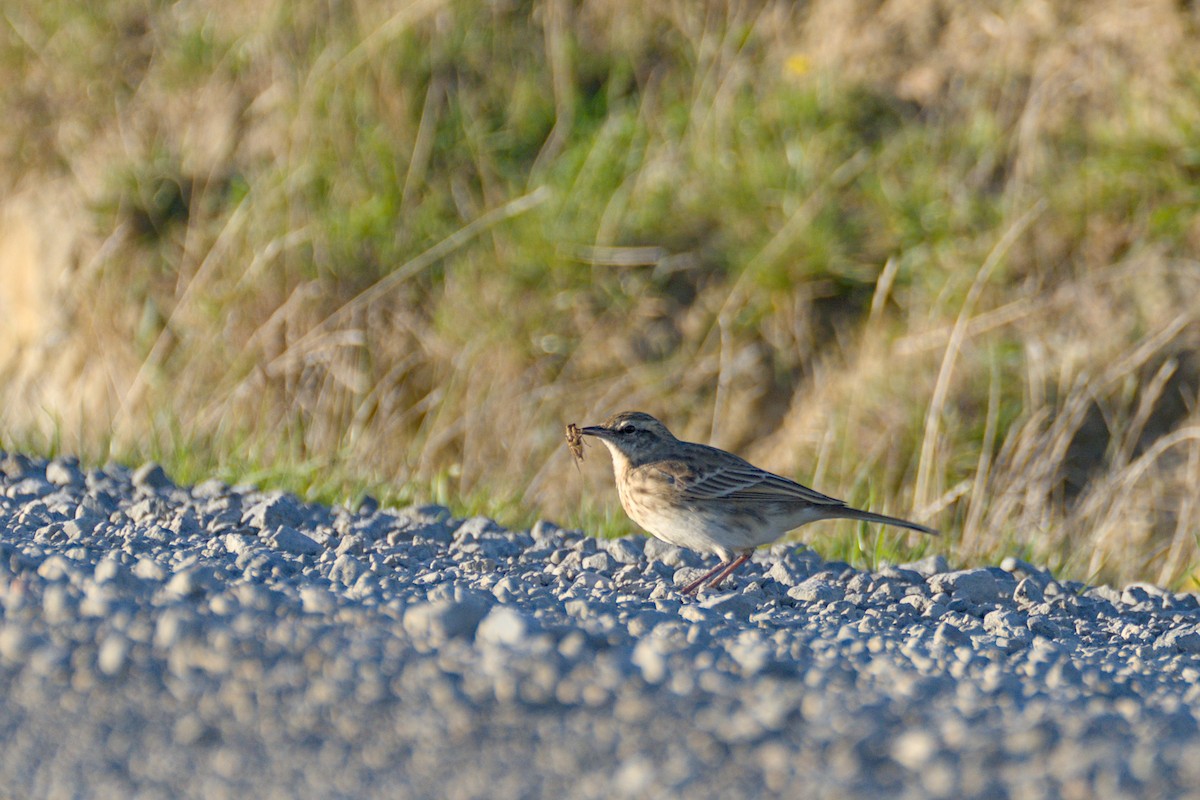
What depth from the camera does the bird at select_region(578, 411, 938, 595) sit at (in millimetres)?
5137

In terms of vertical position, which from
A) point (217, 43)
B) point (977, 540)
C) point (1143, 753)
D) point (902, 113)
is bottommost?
point (977, 540)

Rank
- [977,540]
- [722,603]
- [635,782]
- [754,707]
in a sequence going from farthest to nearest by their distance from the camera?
[977,540] < [722,603] < [754,707] < [635,782]

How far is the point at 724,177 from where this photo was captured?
8516 mm

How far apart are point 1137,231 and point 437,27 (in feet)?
15.3

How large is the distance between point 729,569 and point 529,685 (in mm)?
1990

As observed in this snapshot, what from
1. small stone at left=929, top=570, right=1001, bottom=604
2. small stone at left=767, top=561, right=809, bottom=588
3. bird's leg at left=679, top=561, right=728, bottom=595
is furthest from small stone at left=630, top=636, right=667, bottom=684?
small stone at left=929, top=570, right=1001, bottom=604

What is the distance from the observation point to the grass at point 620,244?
738 cm

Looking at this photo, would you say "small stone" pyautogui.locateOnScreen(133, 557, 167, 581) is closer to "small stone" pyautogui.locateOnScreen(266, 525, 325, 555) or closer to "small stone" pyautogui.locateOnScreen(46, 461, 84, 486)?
"small stone" pyautogui.locateOnScreen(266, 525, 325, 555)

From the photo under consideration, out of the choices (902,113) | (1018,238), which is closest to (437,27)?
(902,113)

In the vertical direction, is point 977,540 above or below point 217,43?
below

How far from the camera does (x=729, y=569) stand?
191 inches

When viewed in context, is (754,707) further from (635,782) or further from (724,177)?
(724,177)

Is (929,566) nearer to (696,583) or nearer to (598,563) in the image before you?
(696,583)

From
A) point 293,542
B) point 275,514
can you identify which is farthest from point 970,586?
point 275,514
